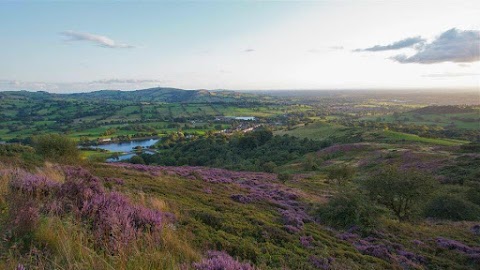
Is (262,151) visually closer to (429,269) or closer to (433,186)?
(433,186)

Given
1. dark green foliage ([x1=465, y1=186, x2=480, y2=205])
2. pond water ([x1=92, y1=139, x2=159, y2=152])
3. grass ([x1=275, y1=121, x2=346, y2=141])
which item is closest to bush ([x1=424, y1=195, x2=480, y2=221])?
dark green foliage ([x1=465, y1=186, x2=480, y2=205])

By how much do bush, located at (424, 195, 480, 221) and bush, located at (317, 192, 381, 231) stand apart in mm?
12009

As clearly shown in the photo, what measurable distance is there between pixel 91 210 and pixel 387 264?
40.6 feet

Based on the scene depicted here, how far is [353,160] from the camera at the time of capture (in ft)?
220

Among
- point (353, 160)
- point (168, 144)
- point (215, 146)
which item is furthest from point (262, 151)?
point (168, 144)

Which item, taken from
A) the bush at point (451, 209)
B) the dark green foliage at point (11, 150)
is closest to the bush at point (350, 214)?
the bush at point (451, 209)

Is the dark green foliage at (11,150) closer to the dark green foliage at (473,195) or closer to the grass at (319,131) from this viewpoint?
the dark green foliage at (473,195)

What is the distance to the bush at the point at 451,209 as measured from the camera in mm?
26016

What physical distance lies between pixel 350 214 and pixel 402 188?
777 centimetres

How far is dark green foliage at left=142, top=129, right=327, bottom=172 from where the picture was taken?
87750 millimetres

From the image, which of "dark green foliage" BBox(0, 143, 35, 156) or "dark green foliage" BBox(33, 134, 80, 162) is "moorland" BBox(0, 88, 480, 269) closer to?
"dark green foliage" BBox(33, 134, 80, 162)

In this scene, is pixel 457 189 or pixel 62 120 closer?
pixel 457 189

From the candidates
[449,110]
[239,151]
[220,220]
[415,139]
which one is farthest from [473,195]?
[449,110]

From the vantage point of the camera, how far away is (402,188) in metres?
23.9
